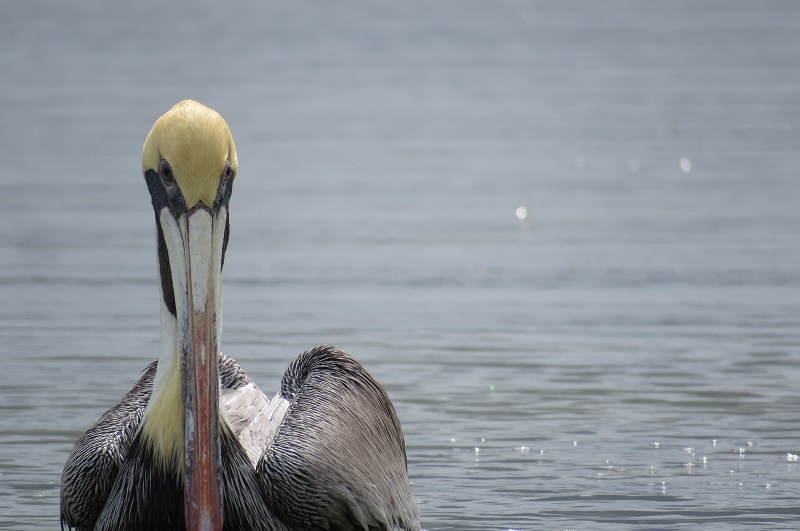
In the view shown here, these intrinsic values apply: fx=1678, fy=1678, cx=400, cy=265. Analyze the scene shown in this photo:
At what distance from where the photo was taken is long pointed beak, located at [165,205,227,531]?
173 inches

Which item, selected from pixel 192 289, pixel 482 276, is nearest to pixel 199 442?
pixel 192 289

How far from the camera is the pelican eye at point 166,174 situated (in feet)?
14.9

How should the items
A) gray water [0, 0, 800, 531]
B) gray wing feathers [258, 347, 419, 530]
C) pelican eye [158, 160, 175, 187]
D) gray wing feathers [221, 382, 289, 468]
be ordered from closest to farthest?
1. pelican eye [158, 160, 175, 187]
2. gray wing feathers [258, 347, 419, 530]
3. gray wing feathers [221, 382, 289, 468]
4. gray water [0, 0, 800, 531]

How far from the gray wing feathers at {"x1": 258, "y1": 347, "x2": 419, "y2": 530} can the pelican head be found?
0.93 feet

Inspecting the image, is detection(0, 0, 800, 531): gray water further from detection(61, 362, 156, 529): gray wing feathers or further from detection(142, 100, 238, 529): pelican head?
detection(142, 100, 238, 529): pelican head

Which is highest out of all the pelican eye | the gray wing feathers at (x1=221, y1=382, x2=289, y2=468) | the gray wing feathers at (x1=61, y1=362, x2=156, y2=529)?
the pelican eye

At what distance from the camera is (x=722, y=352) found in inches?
317

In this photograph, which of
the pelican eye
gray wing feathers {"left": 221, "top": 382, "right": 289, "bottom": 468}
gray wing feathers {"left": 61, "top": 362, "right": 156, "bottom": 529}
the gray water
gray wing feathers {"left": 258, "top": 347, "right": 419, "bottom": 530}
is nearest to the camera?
the pelican eye

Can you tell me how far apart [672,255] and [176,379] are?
20.2 ft

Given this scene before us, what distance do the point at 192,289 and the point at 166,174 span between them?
337 millimetres

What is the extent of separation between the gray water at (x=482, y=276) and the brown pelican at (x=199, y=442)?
2.45 feet

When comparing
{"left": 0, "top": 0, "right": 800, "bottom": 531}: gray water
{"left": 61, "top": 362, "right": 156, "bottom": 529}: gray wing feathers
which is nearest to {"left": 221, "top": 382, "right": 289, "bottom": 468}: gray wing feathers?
{"left": 61, "top": 362, "right": 156, "bottom": 529}: gray wing feathers

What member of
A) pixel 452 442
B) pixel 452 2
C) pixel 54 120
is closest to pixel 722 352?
→ pixel 452 442

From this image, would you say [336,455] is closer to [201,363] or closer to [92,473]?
[201,363]
